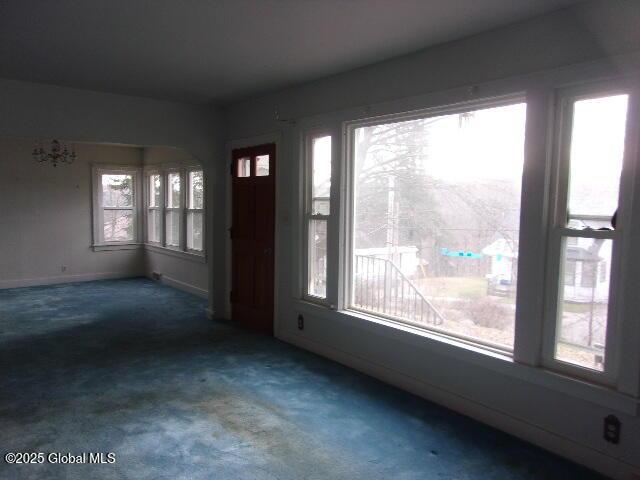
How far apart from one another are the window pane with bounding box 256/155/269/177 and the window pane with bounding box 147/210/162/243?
369 cm

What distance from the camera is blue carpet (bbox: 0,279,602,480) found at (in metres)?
2.52

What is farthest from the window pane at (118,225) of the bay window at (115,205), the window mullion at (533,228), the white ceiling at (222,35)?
the window mullion at (533,228)

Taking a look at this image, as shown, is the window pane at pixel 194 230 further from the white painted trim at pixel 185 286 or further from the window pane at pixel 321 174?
the window pane at pixel 321 174

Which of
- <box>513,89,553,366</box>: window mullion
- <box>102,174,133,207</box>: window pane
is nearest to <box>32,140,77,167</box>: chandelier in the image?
<box>102,174,133,207</box>: window pane

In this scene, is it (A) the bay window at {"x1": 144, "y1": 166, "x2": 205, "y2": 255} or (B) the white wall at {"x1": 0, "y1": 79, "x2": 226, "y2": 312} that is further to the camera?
(A) the bay window at {"x1": 144, "y1": 166, "x2": 205, "y2": 255}

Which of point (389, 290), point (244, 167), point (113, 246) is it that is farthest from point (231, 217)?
point (113, 246)

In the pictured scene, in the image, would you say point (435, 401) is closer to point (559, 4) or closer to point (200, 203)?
point (559, 4)

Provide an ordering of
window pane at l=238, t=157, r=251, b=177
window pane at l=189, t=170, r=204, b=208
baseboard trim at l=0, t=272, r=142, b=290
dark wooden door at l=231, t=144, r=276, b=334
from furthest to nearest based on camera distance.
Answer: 1. baseboard trim at l=0, t=272, r=142, b=290
2. window pane at l=189, t=170, r=204, b=208
3. window pane at l=238, t=157, r=251, b=177
4. dark wooden door at l=231, t=144, r=276, b=334

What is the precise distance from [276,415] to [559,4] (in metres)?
2.99

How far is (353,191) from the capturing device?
4.04 m

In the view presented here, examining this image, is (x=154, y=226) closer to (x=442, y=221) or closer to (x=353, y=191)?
(x=353, y=191)

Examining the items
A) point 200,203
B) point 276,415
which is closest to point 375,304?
point 276,415

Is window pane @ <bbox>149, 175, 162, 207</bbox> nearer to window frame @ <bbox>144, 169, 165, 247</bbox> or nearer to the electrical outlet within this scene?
window frame @ <bbox>144, 169, 165, 247</bbox>

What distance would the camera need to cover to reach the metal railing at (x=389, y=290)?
430 cm
